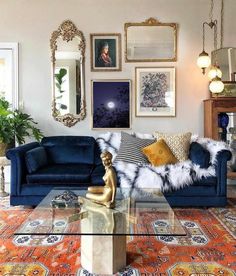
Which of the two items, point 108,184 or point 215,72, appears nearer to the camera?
point 108,184

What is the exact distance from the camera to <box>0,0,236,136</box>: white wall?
4.31 m

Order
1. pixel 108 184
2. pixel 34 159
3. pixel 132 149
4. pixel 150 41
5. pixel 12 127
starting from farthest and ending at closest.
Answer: pixel 150 41, pixel 12 127, pixel 132 149, pixel 34 159, pixel 108 184

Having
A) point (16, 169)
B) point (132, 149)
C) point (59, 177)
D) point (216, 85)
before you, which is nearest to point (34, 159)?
point (16, 169)

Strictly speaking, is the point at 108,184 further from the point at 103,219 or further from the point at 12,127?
the point at 12,127

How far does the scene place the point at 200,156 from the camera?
338cm

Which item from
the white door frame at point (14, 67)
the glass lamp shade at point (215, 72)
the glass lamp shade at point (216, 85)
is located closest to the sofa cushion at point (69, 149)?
the white door frame at point (14, 67)

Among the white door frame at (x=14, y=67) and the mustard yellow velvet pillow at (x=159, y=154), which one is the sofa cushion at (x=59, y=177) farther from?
the white door frame at (x=14, y=67)

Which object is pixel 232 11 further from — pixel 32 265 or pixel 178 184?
pixel 32 265

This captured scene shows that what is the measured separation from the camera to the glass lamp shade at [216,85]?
3.97 m

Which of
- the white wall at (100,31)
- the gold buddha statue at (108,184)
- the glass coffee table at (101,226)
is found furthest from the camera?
the white wall at (100,31)

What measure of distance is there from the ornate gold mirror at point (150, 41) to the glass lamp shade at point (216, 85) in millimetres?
662

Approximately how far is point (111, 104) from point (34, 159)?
1.43 metres

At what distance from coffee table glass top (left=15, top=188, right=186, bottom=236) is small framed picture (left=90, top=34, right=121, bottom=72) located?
2.37 m

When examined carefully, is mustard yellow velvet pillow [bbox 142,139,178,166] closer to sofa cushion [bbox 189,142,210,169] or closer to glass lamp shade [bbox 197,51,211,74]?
sofa cushion [bbox 189,142,210,169]
